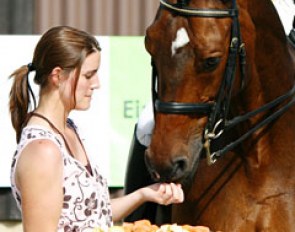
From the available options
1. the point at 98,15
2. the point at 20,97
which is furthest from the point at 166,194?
the point at 98,15

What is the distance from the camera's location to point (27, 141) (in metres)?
3.64

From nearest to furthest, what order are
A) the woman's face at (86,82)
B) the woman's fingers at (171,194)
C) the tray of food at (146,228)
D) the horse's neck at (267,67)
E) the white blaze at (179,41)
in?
the tray of food at (146,228) < the woman's face at (86,82) < the woman's fingers at (171,194) < the white blaze at (179,41) < the horse's neck at (267,67)

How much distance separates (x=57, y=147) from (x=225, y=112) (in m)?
1.06

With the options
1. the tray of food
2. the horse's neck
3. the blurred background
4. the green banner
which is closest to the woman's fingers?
the tray of food

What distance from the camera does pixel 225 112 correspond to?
14.7 ft

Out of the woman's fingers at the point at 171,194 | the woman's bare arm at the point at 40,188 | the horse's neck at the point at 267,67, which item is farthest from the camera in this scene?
the horse's neck at the point at 267,67

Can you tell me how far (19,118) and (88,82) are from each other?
12.4 inches

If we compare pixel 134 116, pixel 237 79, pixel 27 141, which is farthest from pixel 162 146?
pixel 134 116

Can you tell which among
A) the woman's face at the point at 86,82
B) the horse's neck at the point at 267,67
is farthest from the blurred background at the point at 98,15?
the woman's face at the point at 86,82

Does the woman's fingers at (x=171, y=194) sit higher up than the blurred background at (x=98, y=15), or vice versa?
the blurred background at (x=98, y=15)

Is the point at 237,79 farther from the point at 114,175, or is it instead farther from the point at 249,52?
the point at 114,175

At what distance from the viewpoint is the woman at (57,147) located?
140 inches

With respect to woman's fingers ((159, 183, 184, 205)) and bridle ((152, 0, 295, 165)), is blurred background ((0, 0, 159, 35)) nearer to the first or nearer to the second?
bridle ((152, 0, 295, 165))

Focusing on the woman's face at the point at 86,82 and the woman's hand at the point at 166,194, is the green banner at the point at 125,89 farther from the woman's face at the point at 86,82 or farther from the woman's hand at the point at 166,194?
the woman's face at the point at 86,82
